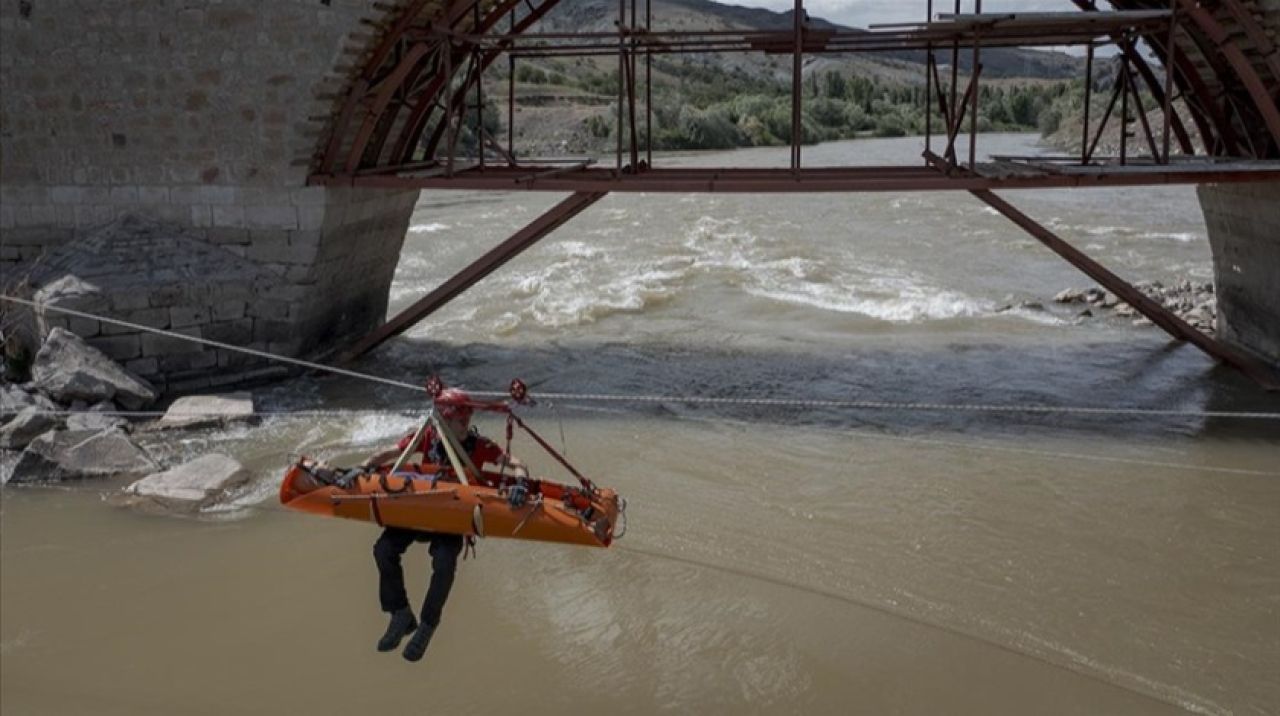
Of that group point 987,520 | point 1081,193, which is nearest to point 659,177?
point 987,520

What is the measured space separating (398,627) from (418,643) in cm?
25

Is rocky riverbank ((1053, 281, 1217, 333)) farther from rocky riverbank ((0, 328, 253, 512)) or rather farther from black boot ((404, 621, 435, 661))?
black boot ((404, 621, 435, 661))

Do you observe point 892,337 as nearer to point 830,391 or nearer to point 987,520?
point 830,391

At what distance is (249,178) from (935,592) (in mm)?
9126

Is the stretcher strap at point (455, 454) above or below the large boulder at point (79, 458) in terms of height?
above

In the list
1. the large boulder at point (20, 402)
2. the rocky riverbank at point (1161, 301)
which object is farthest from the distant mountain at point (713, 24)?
the large boulder at point (20, 402)

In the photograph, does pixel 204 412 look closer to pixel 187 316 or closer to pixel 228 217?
pixel 187 316

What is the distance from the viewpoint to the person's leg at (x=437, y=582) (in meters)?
6.16

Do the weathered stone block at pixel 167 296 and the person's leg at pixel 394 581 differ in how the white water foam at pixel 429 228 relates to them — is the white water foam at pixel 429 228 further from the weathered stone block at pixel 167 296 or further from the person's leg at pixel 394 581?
the person's leg at pixel 394 581

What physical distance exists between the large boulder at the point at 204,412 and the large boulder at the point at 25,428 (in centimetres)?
108

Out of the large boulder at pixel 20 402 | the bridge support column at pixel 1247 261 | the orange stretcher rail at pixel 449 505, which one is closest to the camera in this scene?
the orange stretcher rail at pixel 449 505

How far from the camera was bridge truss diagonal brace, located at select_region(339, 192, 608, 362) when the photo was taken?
43.7 feet

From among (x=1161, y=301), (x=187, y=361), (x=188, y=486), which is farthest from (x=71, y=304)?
(x=1161, y=301)

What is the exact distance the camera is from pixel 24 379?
12.9m
